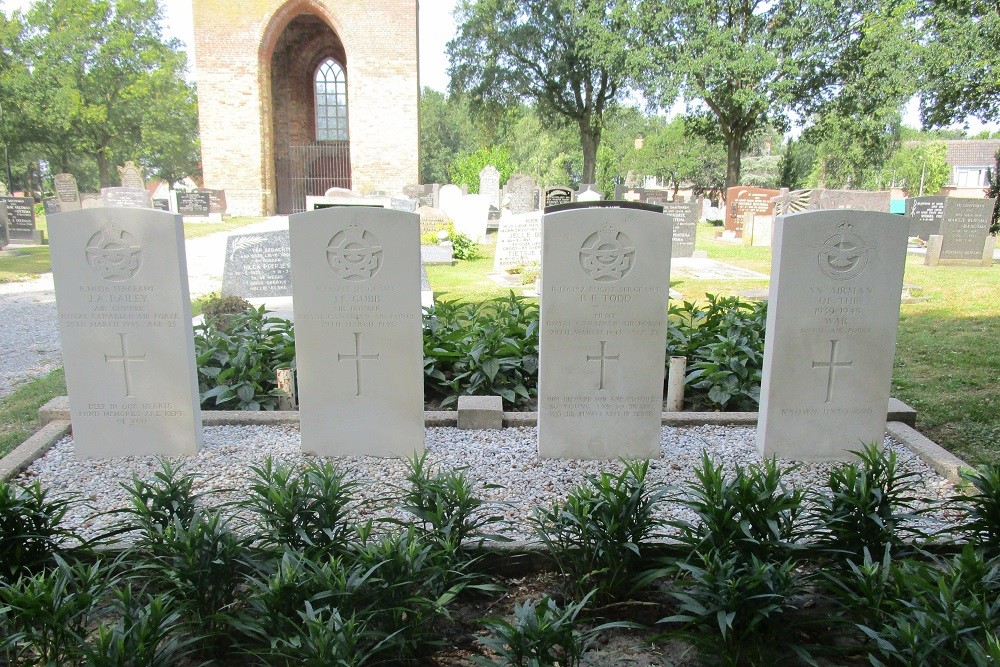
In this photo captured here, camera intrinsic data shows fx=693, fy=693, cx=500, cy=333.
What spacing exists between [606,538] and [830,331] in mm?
2473

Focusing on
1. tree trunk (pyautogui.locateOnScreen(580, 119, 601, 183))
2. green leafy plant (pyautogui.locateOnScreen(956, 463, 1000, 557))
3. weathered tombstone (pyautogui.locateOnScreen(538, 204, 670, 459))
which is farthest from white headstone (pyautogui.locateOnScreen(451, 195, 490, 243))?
tree trunk (pyautogui.locateOnScreen(580, 119, 601, 183))

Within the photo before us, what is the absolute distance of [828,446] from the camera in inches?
183

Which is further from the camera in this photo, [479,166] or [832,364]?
[479,166]

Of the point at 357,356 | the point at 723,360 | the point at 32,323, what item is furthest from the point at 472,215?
the point at 357,356

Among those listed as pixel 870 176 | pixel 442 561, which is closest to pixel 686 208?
pixel 442 561

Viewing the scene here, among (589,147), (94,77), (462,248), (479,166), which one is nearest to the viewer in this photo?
(462,248)

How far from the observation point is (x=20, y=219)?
19219 mm

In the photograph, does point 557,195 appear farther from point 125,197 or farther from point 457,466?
point 457,466

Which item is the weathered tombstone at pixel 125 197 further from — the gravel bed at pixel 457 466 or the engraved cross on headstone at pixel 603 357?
the engraved cross on headstone at pixel 603 357

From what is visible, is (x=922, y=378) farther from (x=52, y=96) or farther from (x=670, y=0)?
(x=52, y=96)

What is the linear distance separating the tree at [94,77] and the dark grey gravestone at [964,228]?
38.1m

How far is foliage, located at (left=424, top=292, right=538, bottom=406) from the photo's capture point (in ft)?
18.5

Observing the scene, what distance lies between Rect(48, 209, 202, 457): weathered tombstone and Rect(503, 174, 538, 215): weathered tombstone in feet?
57.9

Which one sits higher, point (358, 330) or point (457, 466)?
point (358, 330)
